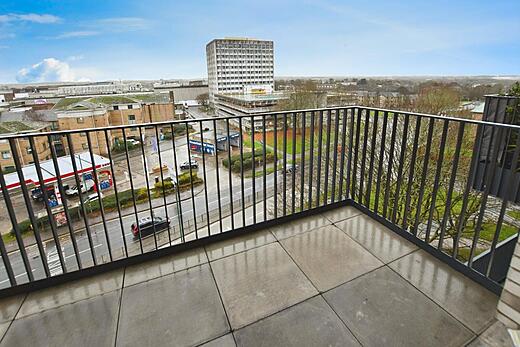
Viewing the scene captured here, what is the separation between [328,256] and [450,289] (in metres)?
0.81

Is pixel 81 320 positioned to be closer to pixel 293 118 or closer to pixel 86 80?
pixel 293 118

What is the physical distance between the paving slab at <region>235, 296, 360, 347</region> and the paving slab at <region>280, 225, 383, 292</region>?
228 millimetres

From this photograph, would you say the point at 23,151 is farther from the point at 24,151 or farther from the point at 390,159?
the point at 390,159

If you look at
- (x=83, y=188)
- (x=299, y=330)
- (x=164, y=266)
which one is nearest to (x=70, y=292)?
(x=164, y=266)

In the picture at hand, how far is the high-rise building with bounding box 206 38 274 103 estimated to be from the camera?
2327cm

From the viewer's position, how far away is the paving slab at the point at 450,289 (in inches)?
58.1

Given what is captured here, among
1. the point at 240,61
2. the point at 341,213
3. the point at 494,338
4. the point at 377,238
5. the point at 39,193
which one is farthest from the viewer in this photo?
the point at 240,61

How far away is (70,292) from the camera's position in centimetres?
175

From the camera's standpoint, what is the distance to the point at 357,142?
9.07ft

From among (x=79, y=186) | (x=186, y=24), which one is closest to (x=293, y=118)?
(x=79, y=186)

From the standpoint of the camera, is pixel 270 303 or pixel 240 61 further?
pixel 240 61

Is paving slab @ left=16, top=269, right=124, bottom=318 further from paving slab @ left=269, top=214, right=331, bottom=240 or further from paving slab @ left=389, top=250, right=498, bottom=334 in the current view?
paving slab @ left=389, top=250, right=498, bottom=334

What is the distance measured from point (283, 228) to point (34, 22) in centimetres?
1831

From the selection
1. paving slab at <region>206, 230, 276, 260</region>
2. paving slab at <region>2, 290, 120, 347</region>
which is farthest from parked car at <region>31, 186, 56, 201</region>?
paving slab at <region>206, 230, 276, 260</region>
